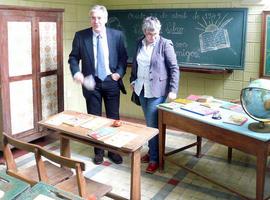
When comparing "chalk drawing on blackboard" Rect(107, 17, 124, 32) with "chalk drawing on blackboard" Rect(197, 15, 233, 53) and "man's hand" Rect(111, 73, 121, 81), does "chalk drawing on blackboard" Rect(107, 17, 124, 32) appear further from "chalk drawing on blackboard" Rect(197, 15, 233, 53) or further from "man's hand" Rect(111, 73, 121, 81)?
"man's hand" Rect(111, 73, 121, 81)

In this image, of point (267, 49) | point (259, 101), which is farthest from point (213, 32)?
point (259, 101)

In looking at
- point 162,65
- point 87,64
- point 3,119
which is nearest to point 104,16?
point 87,64

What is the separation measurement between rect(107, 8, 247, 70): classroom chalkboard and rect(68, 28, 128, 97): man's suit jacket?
1.34 m

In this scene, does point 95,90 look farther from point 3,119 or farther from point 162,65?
point 3,119

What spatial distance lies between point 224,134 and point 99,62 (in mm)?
1402

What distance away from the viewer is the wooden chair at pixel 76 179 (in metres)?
1.82

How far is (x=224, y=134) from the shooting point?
8.49ft

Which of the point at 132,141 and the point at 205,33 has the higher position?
the point at 205,33

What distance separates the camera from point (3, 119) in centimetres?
337

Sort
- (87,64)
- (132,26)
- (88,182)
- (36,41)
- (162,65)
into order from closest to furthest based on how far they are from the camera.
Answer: (88,182), (162,65), (87,64), (36,41), (132,26)

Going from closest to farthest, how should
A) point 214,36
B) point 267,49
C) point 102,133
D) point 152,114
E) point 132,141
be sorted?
point 132,141, point 102,133, point 152,114, point 267,49, point 214,36

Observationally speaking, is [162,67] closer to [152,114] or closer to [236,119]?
[152,114]

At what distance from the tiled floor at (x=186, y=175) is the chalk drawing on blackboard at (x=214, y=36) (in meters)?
1.27

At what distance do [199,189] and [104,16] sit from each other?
1806mm
